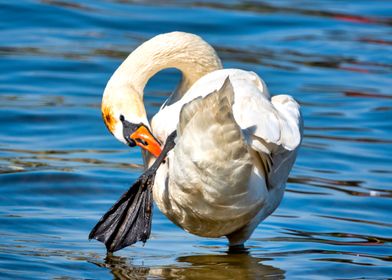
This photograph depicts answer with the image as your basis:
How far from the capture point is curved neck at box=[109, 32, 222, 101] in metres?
7.90

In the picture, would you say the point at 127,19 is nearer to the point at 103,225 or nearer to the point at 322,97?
the point at 322,97

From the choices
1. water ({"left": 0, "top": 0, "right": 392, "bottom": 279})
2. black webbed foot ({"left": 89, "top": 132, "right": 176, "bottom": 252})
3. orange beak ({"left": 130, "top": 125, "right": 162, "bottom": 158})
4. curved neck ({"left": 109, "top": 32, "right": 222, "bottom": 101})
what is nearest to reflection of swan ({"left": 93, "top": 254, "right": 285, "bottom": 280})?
water ({"left": 0, "top": 0, "right": 392, "bottom": 279})

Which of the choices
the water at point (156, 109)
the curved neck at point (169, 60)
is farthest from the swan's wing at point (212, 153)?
the curved neck at point (169, 60)

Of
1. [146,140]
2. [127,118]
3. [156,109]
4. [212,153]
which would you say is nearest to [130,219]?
[146,140]

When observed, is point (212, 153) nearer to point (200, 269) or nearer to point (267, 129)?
point (267, 129)

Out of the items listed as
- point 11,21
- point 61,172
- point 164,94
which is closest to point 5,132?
point 61,172

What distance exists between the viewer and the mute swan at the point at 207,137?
6.54 m

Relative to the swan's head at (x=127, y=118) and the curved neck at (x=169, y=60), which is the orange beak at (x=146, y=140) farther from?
the curved neck at (x=169, y=60)

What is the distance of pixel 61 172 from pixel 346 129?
377 cm

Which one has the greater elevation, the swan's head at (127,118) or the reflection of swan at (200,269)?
the swan's head at (127,118)

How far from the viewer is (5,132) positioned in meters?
11.8

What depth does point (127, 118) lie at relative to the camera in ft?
24.7

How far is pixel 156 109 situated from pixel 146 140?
5.77 m

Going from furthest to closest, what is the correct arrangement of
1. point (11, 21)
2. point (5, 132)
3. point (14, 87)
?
point (11, 21) < point (14, 87) < point (5, 132)
